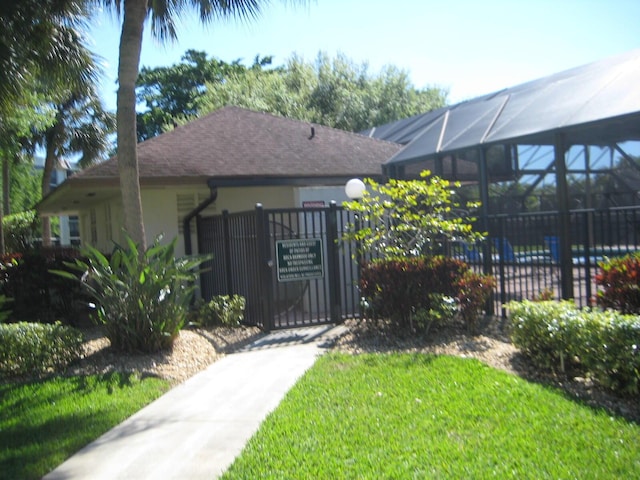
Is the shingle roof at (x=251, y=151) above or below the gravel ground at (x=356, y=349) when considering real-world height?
above

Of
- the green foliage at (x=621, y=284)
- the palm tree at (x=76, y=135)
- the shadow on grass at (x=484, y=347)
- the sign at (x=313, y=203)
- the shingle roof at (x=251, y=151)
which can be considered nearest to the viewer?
the shadow on grass at (x=484, y=347)

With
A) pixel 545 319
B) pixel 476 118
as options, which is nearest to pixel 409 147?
pixel 476 118

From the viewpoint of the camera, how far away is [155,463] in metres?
4.50

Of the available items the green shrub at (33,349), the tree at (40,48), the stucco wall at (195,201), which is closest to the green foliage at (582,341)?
the green shrub at (33,349)

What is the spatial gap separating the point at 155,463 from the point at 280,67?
123 ft

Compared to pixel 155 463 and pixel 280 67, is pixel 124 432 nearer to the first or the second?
pixel 155 463

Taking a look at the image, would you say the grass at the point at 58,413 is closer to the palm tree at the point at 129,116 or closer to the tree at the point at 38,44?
the palm tree at the point at 129,116

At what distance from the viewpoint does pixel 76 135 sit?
25.0m

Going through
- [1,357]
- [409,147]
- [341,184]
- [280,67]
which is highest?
[280,67]

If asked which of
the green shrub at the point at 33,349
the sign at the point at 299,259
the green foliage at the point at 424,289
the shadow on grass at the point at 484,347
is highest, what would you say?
the sign at the point at 299,259

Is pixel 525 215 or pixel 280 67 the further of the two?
pixel 280 67

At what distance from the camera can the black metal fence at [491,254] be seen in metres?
7.90

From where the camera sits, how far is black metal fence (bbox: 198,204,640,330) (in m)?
7.90

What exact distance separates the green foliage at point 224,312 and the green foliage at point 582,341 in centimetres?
438
